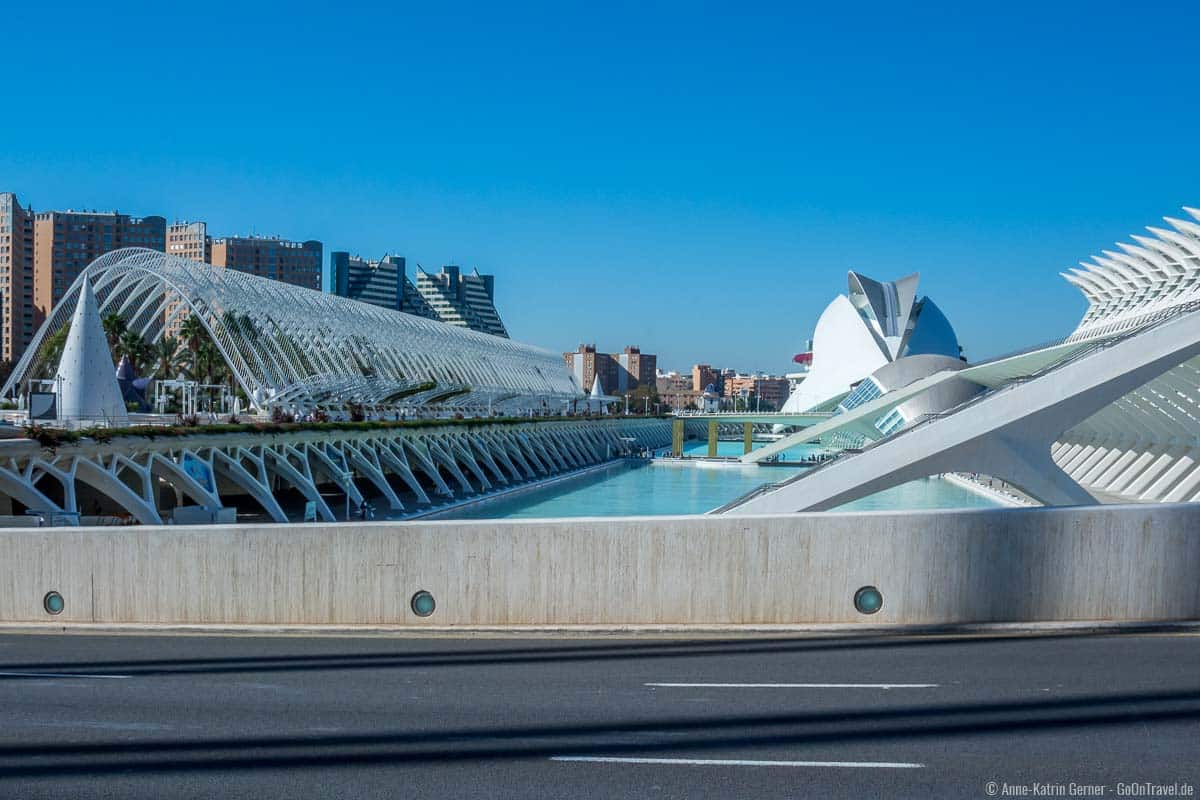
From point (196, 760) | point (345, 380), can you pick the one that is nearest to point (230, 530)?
point (196, 760)

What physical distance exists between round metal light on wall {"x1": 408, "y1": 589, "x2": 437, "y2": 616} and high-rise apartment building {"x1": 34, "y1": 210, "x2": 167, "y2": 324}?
420 ft

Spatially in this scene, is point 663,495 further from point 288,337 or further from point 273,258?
point 273,258

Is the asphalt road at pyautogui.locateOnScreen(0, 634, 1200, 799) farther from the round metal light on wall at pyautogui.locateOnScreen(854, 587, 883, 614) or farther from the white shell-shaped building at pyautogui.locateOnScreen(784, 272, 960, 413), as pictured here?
the white shell-shaped building at pyautogui.locateOnScreen(784, 272, 960, 413)

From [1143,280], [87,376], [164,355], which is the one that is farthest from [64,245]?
[1143,280]

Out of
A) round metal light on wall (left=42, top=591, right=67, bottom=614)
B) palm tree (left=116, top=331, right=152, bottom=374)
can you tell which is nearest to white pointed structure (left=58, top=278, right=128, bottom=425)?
round metal light on wall (left=42, top=591, right=67, bottom=614)

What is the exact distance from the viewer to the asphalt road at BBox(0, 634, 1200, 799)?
19.0 feet

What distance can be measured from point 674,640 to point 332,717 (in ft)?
11.5

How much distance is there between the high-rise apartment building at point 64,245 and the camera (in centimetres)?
12612

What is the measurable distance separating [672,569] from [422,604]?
2.51 m

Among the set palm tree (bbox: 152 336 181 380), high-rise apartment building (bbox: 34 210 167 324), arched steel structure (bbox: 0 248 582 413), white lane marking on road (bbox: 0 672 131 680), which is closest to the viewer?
white lane marking on road (bbox: 0 672 131 680)

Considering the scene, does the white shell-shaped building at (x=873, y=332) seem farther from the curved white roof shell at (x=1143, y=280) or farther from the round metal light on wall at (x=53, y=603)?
the round metal light on wall at (x=53, y=603)

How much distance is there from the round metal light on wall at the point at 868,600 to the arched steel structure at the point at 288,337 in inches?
1253

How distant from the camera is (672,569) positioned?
9.90 metres

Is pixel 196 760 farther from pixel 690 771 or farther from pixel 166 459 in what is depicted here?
pixel 166 459
